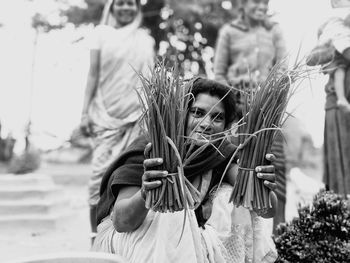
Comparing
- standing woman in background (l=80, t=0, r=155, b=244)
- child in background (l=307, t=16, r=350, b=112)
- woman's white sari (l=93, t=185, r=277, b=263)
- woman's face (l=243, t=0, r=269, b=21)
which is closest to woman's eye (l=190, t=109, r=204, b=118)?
woman's white sari (l=93, t=185, r=277, b=263)

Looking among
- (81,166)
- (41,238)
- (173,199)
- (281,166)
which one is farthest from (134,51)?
(81,166)

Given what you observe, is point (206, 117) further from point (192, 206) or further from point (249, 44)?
point (249, 44)

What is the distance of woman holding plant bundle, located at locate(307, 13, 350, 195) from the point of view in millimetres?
4250

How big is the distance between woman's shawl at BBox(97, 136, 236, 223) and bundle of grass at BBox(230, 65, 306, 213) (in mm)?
180

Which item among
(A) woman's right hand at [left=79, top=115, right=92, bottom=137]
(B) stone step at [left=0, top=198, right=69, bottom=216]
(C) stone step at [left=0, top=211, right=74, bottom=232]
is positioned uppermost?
(A) woman's right hand at [left=79, top=115, right=92, bottom=137]

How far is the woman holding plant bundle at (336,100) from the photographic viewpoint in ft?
13.9

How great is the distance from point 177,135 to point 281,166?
8.12 feet

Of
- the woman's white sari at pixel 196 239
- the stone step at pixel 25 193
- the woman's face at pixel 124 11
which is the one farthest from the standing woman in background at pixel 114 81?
the woman's white sari at pixel 196 239

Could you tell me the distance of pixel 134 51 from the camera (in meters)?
5.15

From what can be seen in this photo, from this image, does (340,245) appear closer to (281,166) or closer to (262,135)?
(262,135)

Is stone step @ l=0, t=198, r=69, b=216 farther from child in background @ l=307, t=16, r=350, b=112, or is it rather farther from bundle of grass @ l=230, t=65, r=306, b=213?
bundle of grass @ l=230, t=65, r=306, b=213

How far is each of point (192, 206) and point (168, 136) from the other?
31 cm

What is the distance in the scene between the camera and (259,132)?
8.00 feet

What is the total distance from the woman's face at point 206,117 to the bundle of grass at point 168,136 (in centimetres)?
20
